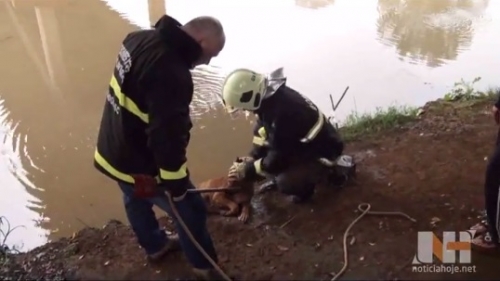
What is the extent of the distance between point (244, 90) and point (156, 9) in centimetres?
540

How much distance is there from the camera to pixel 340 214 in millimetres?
4434

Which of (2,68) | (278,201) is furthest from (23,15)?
(278,201)

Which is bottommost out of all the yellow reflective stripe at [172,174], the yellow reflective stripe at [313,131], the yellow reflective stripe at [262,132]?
the yellow reflective stripe at [262,132]

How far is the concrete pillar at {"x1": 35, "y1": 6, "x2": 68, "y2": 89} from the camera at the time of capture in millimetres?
7238

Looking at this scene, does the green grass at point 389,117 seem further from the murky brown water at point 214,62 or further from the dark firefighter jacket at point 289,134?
the dark firefighter jacket at point 289,134

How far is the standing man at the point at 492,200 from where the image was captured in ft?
11.4

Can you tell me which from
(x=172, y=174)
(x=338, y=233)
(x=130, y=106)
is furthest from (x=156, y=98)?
(x=338, y=233)

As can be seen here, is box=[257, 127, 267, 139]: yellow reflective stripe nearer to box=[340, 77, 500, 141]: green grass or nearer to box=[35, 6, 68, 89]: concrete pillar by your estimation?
box=[340, 77, 500, 141]: green grass

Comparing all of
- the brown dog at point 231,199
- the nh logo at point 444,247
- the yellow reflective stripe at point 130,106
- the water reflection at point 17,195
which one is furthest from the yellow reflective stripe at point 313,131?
the water reflection at point 17,195

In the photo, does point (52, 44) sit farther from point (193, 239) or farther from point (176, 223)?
point (193, 239)

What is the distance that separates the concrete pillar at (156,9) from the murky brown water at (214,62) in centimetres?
2

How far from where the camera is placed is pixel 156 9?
9055mm

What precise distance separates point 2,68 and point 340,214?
5.12 m

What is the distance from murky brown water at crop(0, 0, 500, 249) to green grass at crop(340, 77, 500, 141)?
0.36 meters
